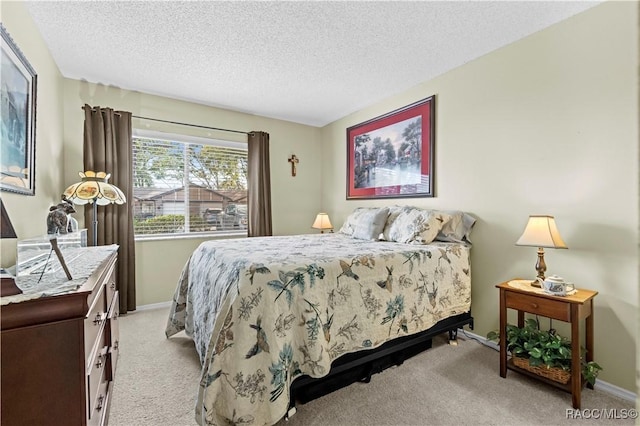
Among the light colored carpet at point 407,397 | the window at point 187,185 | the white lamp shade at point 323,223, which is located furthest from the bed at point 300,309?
the white lamp shade at point 323,223

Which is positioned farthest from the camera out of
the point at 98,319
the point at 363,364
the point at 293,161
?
the point at 293,161

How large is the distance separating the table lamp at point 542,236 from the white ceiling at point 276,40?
149cm

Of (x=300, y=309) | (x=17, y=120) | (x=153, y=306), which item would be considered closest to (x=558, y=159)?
(x=300, y=309)

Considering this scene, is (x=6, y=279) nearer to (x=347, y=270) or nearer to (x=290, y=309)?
(x=290, y=309)

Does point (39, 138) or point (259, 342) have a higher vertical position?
point (39, 138)

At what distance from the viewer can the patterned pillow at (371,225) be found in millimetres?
2963

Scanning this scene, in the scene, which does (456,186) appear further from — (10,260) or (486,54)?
(10,260)

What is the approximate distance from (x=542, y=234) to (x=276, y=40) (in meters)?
2.47

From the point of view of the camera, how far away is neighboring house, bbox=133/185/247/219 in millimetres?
3467

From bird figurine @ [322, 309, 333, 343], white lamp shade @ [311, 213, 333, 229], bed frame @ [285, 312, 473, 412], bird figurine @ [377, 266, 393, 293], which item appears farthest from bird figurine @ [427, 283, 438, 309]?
white lamp shade @ [311, 213, 333, 229]

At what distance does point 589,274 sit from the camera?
194 cm

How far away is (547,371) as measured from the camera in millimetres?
1827

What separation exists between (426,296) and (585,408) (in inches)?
41.1

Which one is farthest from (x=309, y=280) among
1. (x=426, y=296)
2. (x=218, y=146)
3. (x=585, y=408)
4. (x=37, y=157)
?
(x=218, y=146)
